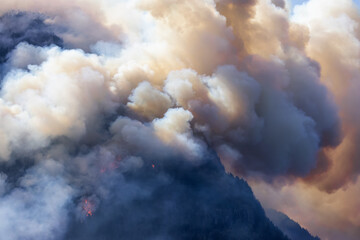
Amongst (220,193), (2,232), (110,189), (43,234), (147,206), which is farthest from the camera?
(220,193)

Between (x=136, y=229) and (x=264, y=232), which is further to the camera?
(x=264, y=232)

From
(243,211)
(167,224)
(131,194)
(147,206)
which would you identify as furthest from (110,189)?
(243,211)

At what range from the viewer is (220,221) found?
135 m

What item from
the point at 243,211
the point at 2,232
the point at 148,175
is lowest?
the point at 2,232

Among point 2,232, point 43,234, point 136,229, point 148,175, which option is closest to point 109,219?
point 136,229

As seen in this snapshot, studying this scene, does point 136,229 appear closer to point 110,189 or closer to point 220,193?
point 110,189

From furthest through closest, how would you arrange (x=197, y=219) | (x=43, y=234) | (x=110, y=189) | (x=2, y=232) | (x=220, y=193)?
1. (x=220, y=193)
2. (x=197, y=219)
3. (x=110, y=189)
4. (x=43, y=234)
5. (x=2, y=232)

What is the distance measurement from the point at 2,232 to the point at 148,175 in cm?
5015

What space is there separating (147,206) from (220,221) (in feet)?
107

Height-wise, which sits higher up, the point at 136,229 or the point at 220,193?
the point at 220,193

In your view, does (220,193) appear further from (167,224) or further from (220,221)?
(167,224)

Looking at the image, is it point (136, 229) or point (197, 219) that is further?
point (197, 219)

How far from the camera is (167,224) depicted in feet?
399

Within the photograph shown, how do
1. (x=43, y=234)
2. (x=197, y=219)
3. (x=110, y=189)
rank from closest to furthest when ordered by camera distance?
1. (x=43, y=234)
2. (x=110, y=189)
3. (x=197, y=219)
